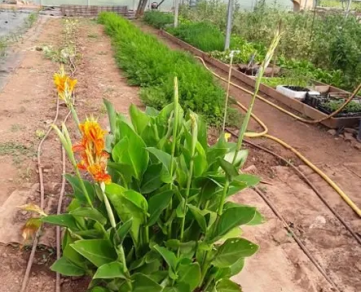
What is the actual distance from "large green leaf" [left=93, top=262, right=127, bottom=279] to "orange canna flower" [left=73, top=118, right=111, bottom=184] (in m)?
0.48

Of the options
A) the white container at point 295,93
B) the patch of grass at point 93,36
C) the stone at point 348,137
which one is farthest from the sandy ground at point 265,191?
the patch of grass at point 93,36

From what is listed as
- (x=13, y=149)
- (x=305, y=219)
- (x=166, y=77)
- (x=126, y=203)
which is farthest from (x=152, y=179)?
(x=166, y=77)

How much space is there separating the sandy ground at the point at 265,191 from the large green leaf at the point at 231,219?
2.30ft

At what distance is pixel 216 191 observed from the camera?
2.14 metres

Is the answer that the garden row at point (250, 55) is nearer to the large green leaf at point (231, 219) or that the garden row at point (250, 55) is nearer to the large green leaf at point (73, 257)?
the large green leaf at point (231, 219)

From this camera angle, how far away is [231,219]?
6.44 ft

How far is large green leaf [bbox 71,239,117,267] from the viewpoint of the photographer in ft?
6.19

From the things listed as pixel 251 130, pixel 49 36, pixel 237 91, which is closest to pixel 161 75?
pixel 237 91

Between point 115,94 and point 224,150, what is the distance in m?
4.52

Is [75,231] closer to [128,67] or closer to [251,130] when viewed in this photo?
[251,130]

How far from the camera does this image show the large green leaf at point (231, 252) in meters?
1.99

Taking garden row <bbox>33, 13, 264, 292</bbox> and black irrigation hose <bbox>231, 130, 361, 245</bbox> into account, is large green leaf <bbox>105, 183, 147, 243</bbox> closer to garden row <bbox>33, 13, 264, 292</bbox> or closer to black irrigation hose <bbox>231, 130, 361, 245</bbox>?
garden row <bbox>33, 13, 264, 292</bbox>

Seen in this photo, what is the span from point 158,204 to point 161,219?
176 millimetres

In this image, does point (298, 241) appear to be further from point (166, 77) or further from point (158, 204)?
point (166, 77)
